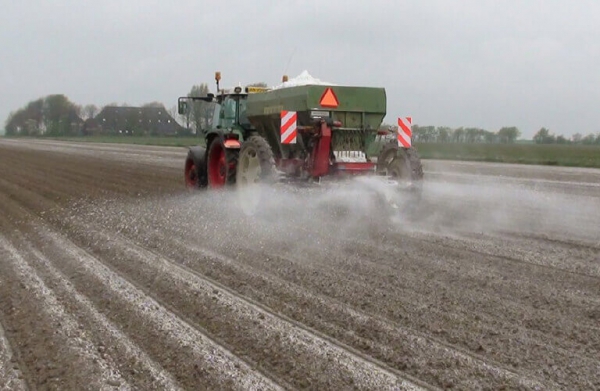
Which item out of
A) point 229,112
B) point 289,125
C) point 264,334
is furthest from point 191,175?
point 264,334

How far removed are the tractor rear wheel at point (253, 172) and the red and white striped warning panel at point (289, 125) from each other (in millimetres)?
362

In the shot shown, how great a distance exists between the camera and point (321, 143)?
9039 mm

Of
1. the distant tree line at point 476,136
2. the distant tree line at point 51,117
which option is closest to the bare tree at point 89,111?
the distant tree line at point 51,117

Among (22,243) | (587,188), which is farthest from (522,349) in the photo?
(587,188)

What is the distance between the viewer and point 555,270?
6160 millimetres

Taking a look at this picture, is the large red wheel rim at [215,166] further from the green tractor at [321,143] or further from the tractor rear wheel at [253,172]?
the tractor rear wheel at [253,172]

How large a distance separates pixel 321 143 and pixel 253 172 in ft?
4.31

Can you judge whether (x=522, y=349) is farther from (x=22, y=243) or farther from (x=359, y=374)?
(x=22, y=243)

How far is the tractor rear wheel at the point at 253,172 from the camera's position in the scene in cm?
911

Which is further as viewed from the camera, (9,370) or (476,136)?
(476,136)

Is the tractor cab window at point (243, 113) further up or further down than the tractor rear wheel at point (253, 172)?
further up

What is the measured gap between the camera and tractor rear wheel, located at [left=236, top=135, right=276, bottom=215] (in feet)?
29.9

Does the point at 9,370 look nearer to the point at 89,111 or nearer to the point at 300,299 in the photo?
the point at 300,299

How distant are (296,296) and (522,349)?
186 cm
